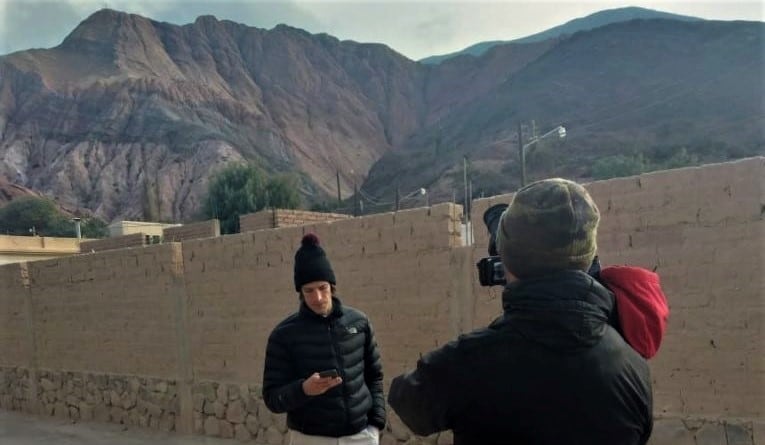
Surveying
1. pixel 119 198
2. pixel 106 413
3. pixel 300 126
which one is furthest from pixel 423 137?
pixel 106 413

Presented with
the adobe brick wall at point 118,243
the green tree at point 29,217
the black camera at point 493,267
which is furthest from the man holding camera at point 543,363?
the green tree at point 29,217

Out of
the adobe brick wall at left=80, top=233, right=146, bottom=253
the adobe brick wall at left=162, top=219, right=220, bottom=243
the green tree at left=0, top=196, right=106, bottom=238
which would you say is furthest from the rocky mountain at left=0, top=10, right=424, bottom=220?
the adobe brick wall at left=162, top=219, right=220, bottom=243

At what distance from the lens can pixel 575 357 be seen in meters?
1.26

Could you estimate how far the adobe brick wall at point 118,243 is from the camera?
1180cm

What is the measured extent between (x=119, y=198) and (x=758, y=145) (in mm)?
53191

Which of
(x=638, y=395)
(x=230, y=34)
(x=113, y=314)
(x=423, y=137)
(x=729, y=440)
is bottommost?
(x=729, y=440)

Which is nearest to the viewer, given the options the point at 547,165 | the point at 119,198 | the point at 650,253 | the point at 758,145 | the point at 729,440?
the point at 729,440

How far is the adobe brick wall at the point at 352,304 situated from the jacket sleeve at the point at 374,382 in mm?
1797

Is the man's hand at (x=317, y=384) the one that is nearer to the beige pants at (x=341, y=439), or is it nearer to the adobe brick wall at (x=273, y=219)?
the beige pants at (x=341, y=439)

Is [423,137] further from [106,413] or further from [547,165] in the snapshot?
[106,413]

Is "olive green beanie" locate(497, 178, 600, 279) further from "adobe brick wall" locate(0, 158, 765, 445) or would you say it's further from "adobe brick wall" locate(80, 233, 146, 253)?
"adobe brick wall" locate(80, 233, 146, 253)

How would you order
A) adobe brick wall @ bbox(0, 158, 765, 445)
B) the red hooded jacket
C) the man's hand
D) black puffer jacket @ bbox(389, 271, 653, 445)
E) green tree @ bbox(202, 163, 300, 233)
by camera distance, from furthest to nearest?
1. green tree @ bbox(202, 163, 300, 233)
2. adobe brick wall @ bbox(0, 158, 765, 445)
3. the man's hand
4. the red hooded jacket
5. black puffer jacket @ bbox(389, 271, 653, 445)

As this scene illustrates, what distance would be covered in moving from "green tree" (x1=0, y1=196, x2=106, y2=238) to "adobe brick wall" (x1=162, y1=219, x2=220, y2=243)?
37.3m

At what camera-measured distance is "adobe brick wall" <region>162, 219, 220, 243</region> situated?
36.1 feet
